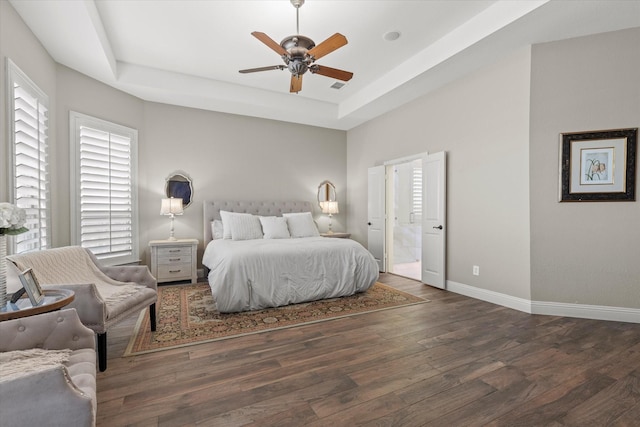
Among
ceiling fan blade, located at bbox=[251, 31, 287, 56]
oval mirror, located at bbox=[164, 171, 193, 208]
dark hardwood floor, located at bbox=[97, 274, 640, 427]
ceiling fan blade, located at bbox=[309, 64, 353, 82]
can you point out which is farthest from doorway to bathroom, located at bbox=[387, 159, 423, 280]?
ceiling fan blade, located at bbox=[251, 31, 287, 56]

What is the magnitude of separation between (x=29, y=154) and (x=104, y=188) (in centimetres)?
147

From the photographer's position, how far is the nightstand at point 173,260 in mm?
4562

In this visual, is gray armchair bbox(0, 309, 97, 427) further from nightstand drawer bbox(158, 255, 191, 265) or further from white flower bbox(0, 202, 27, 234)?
nightstand drawer bbox(158, 255, 191, 265)

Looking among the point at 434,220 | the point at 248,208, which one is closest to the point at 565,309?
the point at 434,220

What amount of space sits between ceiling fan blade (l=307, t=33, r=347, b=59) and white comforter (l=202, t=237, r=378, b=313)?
7.23ft

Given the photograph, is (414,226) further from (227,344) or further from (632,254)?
(227,344)

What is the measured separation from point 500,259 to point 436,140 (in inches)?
76.7

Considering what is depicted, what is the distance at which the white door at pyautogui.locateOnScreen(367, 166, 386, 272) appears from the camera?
566 cm

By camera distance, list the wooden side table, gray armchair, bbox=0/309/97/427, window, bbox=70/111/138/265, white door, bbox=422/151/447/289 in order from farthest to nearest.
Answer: white door, bbox=422/151/447/289
window, bbox=70/111/138/265
the wooden side table
gray armchair, bbox=0/309/97/427

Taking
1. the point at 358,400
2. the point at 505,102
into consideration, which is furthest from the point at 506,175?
the point at 358,400

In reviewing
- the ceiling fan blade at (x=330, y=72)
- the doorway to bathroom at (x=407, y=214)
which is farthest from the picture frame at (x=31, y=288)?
the doorway to bathroom at (x=407, y=214)

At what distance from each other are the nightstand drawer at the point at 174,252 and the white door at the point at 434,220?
3.78 metres

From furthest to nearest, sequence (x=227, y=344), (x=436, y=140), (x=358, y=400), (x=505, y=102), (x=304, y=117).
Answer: (x=304, y=117)
(x=436, y=140)
(x=505, y=102)
(x=227, y=344)
(x=358, y=400)

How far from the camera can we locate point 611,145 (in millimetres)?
3141
